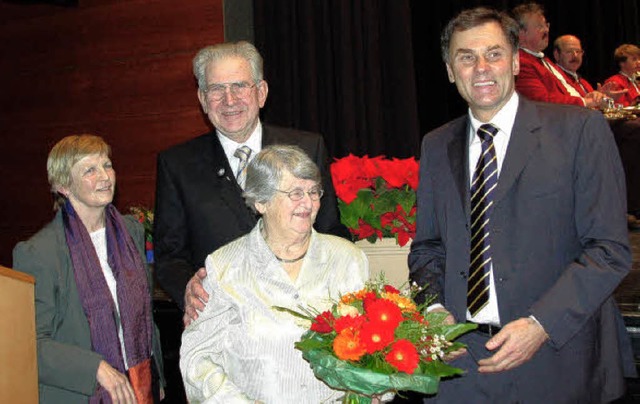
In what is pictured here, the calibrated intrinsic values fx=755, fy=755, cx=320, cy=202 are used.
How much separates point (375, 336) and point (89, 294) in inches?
59.8

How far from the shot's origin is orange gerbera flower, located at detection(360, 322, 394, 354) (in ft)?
5.62

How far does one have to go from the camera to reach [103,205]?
9.91 feet

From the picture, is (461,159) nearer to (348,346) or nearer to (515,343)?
(515,343)

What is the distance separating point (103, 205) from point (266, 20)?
3.42 m

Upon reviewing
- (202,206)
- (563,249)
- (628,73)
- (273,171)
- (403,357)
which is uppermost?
(628,73)

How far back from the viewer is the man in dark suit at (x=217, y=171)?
8.50 feet

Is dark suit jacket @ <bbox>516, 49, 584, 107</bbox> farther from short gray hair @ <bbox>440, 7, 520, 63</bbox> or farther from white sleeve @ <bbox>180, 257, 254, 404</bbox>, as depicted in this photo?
white sleeve @ <bbox>180, 257, 254, 404</bbox>

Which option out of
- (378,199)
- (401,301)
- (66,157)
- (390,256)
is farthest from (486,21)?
(66,157)

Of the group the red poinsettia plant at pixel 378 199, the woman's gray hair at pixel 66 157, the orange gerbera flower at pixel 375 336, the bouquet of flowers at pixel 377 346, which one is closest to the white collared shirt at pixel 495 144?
the bouquet of flowers at pixel 377 346

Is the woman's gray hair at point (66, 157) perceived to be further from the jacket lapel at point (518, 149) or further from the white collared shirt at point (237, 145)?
the jacket lapel at point (518, 149)

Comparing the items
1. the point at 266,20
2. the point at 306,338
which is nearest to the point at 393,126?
the point at 266,20

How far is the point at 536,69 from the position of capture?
6324 mm

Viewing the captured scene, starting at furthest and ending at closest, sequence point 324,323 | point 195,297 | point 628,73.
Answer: point 628,73
point 195,297
point 324,323

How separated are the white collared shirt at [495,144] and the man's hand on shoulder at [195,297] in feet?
2.56
